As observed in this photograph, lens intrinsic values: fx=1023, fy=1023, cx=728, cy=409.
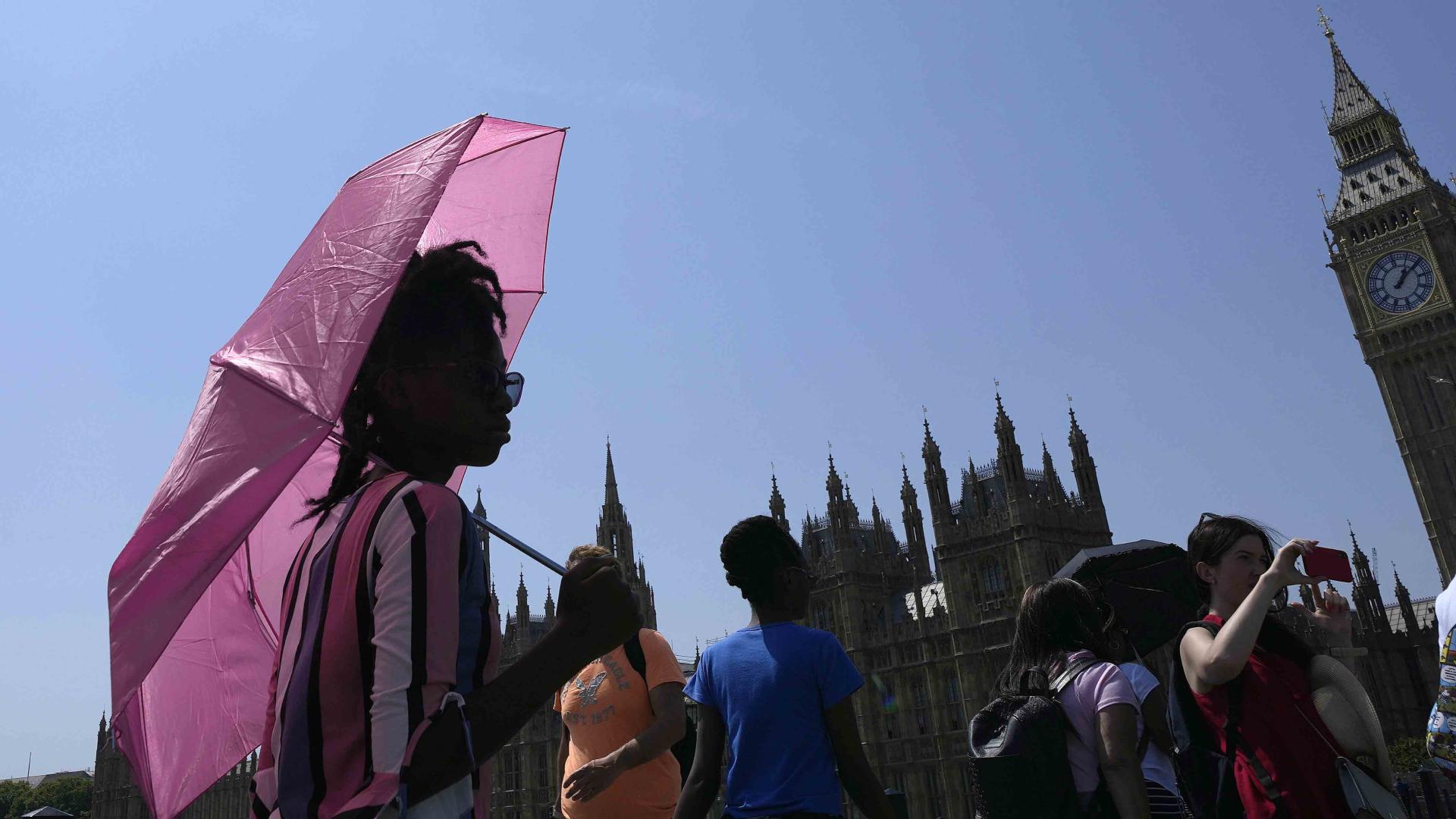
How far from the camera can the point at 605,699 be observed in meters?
4.50

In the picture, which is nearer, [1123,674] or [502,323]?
[502,323]

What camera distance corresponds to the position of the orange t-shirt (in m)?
4.39

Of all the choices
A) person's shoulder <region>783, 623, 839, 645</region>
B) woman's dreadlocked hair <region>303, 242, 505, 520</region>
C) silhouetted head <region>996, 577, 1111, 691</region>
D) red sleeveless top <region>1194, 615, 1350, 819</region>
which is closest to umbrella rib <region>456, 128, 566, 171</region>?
woman's dreadlocked hair <region>303, 242, 505, 520</region>

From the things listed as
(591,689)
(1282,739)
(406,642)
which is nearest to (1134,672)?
(1282,739)

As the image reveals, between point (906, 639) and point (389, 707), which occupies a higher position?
point (906, 639)

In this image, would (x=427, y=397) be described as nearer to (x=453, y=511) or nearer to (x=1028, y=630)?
(x=453, y=511)

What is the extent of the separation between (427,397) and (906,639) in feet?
119

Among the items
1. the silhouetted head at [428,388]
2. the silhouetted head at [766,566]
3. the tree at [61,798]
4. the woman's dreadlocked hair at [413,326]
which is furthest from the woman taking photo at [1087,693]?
the tree at [61,798]

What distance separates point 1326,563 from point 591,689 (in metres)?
2.95

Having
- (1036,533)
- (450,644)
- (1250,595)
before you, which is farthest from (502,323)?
(1036,533)

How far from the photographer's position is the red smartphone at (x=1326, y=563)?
3336 millimetres

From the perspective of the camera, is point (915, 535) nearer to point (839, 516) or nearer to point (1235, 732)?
point (839, 516)

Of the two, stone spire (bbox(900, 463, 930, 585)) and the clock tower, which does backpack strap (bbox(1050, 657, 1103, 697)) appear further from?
the clock tower

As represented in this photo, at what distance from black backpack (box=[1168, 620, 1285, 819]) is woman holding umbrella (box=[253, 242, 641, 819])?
227cm
